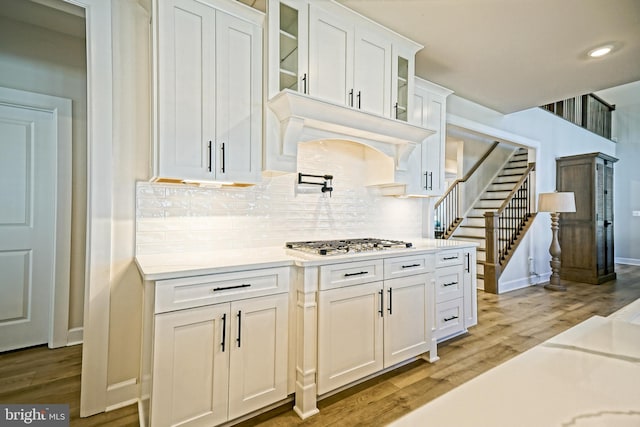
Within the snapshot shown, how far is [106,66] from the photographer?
1.99 m

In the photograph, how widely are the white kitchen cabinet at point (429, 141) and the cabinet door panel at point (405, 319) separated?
1009 millimetres

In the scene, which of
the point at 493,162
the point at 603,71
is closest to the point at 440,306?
the point at 603,71

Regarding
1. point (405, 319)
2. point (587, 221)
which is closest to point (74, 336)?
point (405, 319)

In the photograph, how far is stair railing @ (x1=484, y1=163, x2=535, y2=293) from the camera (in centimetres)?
476

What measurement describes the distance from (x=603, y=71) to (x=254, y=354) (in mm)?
4345

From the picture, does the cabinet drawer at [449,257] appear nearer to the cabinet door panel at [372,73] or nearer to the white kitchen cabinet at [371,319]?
the white kitchen cabinet at [371,319]

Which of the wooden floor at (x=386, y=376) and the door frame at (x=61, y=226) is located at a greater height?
the door frame at (x=61, y=226)

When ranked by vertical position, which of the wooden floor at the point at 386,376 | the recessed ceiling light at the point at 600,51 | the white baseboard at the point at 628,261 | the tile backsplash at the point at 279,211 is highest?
the recessed ceiling light at the point at 600,51

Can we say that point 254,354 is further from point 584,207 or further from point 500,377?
point 584,207

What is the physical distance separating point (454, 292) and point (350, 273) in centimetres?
145

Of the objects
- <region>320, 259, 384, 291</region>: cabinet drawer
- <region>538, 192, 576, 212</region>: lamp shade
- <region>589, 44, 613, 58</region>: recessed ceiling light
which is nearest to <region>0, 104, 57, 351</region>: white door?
<region>320, 259, 384, 291</region>: cabinet drawer

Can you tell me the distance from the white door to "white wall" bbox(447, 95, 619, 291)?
4.74 m

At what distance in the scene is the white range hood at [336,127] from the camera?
2139 mm

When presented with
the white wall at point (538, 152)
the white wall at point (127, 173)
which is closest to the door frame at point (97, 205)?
the white wall at point (127, 173)
